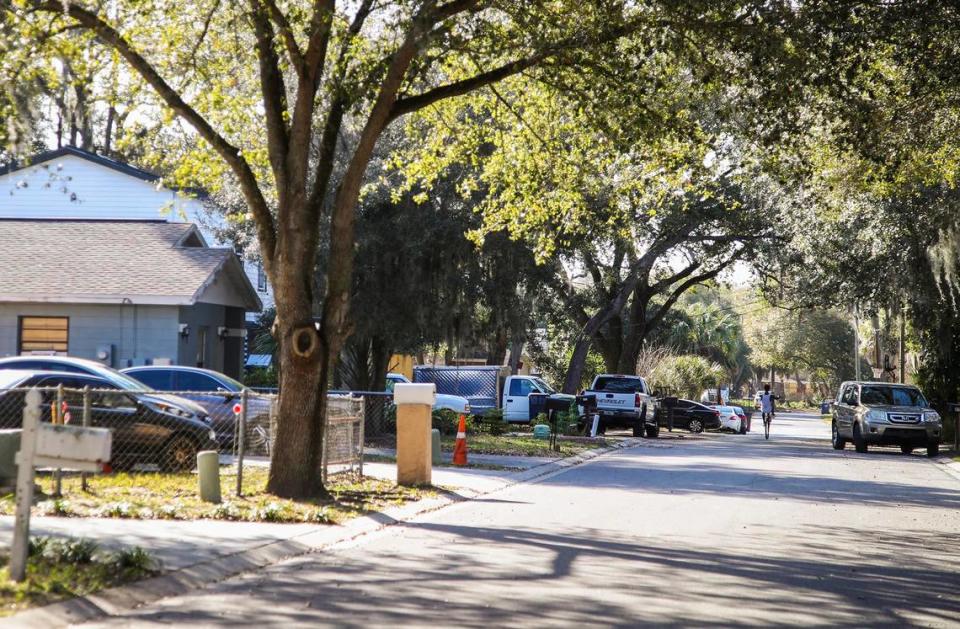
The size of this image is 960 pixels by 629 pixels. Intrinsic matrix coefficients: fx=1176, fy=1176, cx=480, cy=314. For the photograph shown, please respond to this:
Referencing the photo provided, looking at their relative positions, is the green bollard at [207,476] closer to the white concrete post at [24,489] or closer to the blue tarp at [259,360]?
the white concrete post at [24,489]

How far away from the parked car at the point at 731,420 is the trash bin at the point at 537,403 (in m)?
13.5

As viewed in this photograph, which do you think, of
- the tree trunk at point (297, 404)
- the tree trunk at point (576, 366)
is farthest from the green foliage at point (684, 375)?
the tree trunk at point (297, 404)

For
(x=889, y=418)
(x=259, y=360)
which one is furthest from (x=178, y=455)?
(x=259, y=360)

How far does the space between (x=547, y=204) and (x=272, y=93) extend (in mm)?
6175

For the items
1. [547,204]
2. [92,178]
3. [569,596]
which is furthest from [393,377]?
[569,596]

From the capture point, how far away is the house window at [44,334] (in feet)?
88.0

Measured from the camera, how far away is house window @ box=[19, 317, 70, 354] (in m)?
26.8

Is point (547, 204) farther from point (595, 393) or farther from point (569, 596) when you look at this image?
point (595, 393)

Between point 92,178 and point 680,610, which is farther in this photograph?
point 92,178

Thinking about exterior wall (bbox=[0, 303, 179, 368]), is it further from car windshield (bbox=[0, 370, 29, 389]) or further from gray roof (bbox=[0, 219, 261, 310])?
car windshield (bbox=[0, 370, 29, 389])

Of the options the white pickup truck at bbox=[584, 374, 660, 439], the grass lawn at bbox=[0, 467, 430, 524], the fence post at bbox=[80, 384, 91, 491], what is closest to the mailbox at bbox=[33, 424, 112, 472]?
the grass lawn at bbox=[0, 467, 430, 524]

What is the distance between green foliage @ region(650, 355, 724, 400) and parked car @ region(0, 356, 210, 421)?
139 feet

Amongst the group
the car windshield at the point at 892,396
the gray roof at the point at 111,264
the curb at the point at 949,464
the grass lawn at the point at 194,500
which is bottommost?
the curb at the point at 949,464

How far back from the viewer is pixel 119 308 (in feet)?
87.6
